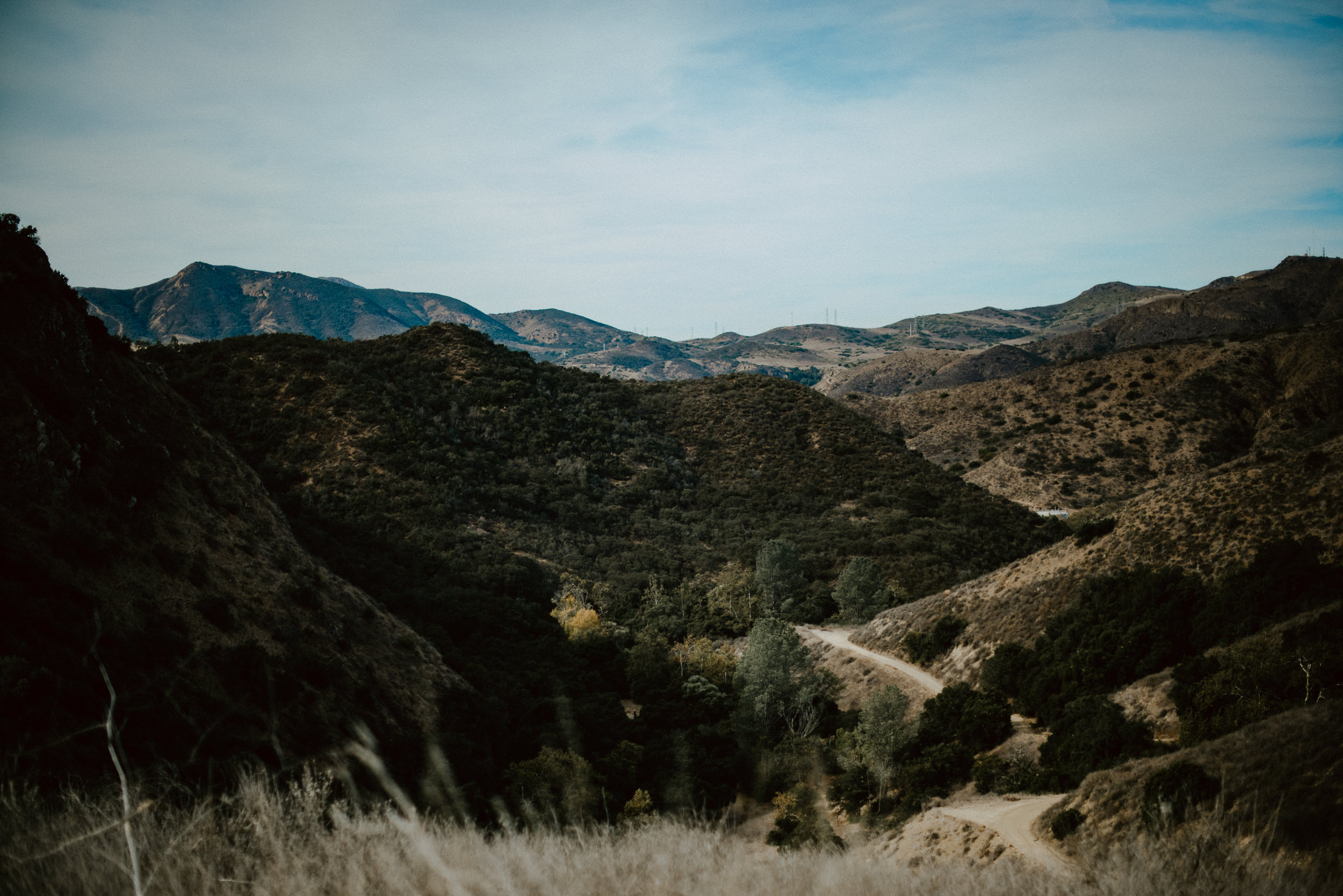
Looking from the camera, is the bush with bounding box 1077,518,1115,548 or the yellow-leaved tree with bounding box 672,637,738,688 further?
the yellow-leaved tree with bounding box 672,637,738,688

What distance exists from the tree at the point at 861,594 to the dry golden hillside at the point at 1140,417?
3750cm

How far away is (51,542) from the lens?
1620cm

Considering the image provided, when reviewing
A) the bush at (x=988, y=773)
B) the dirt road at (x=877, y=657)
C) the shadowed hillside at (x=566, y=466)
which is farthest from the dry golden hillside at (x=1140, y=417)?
the bush at (x=988, y=773)

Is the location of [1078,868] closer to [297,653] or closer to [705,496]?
[297,653]

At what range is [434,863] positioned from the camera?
5.12m

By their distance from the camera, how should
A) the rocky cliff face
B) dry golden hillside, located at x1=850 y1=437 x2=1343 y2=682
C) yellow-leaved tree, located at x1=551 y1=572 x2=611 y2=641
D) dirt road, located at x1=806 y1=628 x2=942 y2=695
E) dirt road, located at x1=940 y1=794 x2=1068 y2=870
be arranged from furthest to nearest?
yellow-leaved tree, located at x1=551 y1=572 x2=611 y2=641, dirt road, located at x1=806 y1=628 x2=942 y2=695, dry golden hillside, located at x1=850 y1=437 x2=1343 y2=682, dirt road, located at x1=940 y1=794 x2=1068 y2=870, the rocky cliff face

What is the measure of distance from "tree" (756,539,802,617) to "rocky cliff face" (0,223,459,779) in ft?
79.3

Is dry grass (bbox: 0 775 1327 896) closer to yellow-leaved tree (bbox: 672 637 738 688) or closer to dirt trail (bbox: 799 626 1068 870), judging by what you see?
dirt trail (bbox: 799 626 1068 870)

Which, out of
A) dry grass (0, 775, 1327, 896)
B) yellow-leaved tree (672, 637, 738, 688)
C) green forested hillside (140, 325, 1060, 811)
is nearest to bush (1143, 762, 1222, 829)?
dry grass (0, 775, 1327, 896)

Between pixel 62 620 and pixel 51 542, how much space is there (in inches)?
130

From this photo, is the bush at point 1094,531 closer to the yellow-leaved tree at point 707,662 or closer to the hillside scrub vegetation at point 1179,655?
the hillside scrub vegetation at point 1179,655

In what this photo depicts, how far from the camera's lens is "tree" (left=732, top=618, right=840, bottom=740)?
30531 millimetres

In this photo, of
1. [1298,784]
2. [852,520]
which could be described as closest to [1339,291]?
[852,520]

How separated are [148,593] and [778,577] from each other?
34573 mm
